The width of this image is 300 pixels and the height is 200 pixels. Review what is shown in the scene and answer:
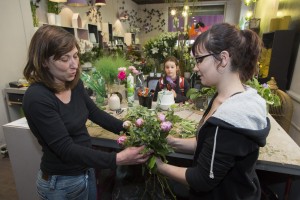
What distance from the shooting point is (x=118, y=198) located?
1356 millimetres

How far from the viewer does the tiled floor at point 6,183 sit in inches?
87.1

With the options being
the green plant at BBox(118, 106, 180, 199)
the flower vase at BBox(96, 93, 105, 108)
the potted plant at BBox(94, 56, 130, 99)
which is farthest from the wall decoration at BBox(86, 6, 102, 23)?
the green plant at BBox(118, 106, 180, 199)

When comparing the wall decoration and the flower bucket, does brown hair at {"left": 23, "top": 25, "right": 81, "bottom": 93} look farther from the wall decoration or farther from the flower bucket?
the wall decoration

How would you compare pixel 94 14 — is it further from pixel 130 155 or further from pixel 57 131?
pixel 130 155

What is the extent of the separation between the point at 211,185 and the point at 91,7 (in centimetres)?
586

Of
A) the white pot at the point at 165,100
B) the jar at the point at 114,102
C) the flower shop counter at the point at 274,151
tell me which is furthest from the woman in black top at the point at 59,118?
the white pot at the point at 165,100

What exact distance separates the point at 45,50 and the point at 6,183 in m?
2.26

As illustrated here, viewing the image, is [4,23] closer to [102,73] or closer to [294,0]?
[102,73]

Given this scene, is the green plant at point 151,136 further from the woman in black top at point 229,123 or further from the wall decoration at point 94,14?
the wall decoration at point 94,14

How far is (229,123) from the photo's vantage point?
74 centimetres

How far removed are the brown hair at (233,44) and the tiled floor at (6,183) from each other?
8.10 feet

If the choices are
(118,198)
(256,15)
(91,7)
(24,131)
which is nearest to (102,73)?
(24,131)

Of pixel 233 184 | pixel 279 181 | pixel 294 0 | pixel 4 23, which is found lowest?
pixel 279 181

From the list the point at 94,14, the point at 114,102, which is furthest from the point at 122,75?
the point at 94,14
